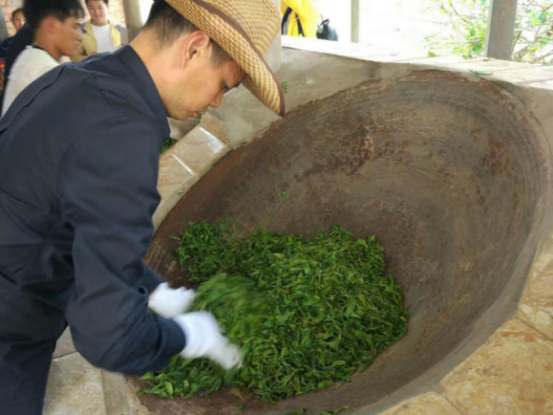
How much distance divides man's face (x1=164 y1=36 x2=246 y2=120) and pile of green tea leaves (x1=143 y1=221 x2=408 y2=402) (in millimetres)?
1124

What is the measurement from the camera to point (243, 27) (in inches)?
55.0

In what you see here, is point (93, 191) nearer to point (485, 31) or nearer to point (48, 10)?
point (48, 10)

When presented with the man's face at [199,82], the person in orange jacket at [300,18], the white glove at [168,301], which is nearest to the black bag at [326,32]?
the person in orange jacket at [300,18]

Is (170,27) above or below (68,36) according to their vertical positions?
above

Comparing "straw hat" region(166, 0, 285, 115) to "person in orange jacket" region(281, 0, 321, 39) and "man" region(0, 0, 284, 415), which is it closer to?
"man" region(0, 0, 284, 415)

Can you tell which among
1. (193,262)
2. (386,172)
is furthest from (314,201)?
(193,262)

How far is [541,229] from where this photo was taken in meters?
1.86

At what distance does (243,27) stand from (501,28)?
3.04 m

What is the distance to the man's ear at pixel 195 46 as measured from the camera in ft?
4.43

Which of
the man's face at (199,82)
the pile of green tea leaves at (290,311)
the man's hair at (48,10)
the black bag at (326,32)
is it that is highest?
the man's face at (199,82)

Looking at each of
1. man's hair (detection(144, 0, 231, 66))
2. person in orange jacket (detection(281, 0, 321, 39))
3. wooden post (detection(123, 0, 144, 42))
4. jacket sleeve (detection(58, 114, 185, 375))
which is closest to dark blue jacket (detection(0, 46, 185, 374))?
jacket sleeve (detection(58, 114, 185, 375))

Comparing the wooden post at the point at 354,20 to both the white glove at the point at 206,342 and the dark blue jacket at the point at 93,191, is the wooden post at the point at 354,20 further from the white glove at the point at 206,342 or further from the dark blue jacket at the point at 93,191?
the dark blue jacket at the point at 93,191

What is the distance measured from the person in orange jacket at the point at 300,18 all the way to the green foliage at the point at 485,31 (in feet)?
5.91

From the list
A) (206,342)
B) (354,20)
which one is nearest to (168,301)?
(206,342)
